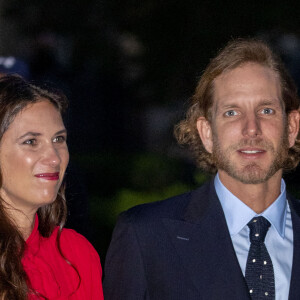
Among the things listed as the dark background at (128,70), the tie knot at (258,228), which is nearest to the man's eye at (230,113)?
the tie knot at (258,228)

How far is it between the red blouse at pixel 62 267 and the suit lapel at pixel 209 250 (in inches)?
21.8

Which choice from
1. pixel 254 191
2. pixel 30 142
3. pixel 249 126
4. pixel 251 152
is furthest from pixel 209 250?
pixel 30 142

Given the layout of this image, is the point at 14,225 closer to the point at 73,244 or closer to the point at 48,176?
the point at 48,176

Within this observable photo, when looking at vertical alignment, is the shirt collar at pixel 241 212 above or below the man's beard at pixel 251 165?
below

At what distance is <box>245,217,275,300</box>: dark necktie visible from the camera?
2.84 metres

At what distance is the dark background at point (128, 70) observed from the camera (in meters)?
6.58

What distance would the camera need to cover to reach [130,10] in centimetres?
698

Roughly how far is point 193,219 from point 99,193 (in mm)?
3715

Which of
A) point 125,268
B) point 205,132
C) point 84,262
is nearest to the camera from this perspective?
point 125,268

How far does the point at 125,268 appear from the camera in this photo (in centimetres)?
296

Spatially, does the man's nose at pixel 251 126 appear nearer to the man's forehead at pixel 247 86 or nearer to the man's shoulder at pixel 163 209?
the man's forehead at pixel 247 86

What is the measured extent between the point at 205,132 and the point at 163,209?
58cm

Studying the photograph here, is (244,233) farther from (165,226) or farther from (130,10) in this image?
(130,10)

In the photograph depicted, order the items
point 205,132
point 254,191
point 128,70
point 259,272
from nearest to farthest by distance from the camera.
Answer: point 259,272 → point 254,191 → point 205,132 → point 128,70
